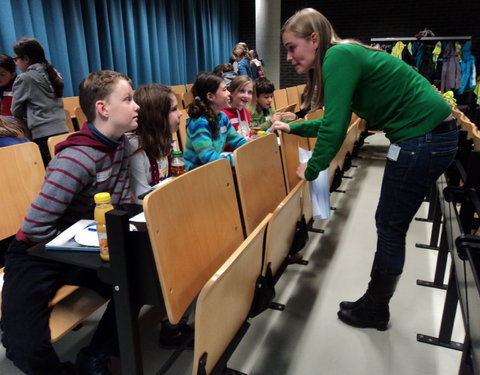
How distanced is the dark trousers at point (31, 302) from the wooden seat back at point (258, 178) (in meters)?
0.65

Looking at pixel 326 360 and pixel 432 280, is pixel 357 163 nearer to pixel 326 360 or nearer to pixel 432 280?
pixel 432 280

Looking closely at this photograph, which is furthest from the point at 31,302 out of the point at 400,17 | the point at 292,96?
the point at 400,17

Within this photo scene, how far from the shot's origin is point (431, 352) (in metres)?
1.56

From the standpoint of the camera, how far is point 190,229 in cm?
113

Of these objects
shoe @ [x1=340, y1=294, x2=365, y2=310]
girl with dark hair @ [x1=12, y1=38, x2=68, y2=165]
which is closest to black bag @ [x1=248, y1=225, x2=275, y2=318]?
shoe @ [x1=340, y1=294, x2=365, y2=310]

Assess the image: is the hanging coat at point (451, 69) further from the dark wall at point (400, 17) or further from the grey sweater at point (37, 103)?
the grey sweater at point (37, 103)

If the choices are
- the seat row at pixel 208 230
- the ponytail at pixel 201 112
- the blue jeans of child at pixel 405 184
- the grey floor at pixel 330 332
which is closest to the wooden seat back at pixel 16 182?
the seat row at pixel 208 230

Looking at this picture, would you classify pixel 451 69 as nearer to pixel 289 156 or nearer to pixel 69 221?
pixel 289 156

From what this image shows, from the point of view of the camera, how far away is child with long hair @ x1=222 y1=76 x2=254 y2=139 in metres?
2.77

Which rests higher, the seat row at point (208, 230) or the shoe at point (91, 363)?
the seat row at point (208, 230)

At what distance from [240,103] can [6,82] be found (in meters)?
1.93

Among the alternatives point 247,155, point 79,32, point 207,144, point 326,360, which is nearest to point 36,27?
point 79,32

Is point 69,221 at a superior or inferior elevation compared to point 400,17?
inferior

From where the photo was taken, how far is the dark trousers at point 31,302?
1094mm
